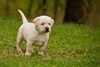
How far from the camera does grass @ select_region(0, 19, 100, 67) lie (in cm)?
890

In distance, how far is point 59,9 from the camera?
22.3 metres

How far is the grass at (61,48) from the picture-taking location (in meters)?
8.90

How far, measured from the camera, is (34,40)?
9641 mm

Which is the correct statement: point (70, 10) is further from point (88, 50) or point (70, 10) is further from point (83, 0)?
point (88, 50)

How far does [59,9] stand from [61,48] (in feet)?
37.1

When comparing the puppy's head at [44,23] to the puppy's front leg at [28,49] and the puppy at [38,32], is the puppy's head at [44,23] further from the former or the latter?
the puppy's front leg at [28,49]

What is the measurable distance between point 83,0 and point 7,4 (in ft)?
19.0

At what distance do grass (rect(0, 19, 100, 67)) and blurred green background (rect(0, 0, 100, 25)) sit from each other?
8.34 ft

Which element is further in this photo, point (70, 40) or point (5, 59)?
point (70, 40)

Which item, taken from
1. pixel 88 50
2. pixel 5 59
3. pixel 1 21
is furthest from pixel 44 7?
pixel 5 59

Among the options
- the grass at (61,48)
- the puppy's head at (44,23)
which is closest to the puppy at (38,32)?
the puppy's head at (44,23)

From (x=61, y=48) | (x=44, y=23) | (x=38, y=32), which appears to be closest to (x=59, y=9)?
(x=61, y=48)

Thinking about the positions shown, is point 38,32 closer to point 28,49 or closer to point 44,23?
point 44,23

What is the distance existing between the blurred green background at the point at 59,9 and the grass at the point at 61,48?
8.34 feet
